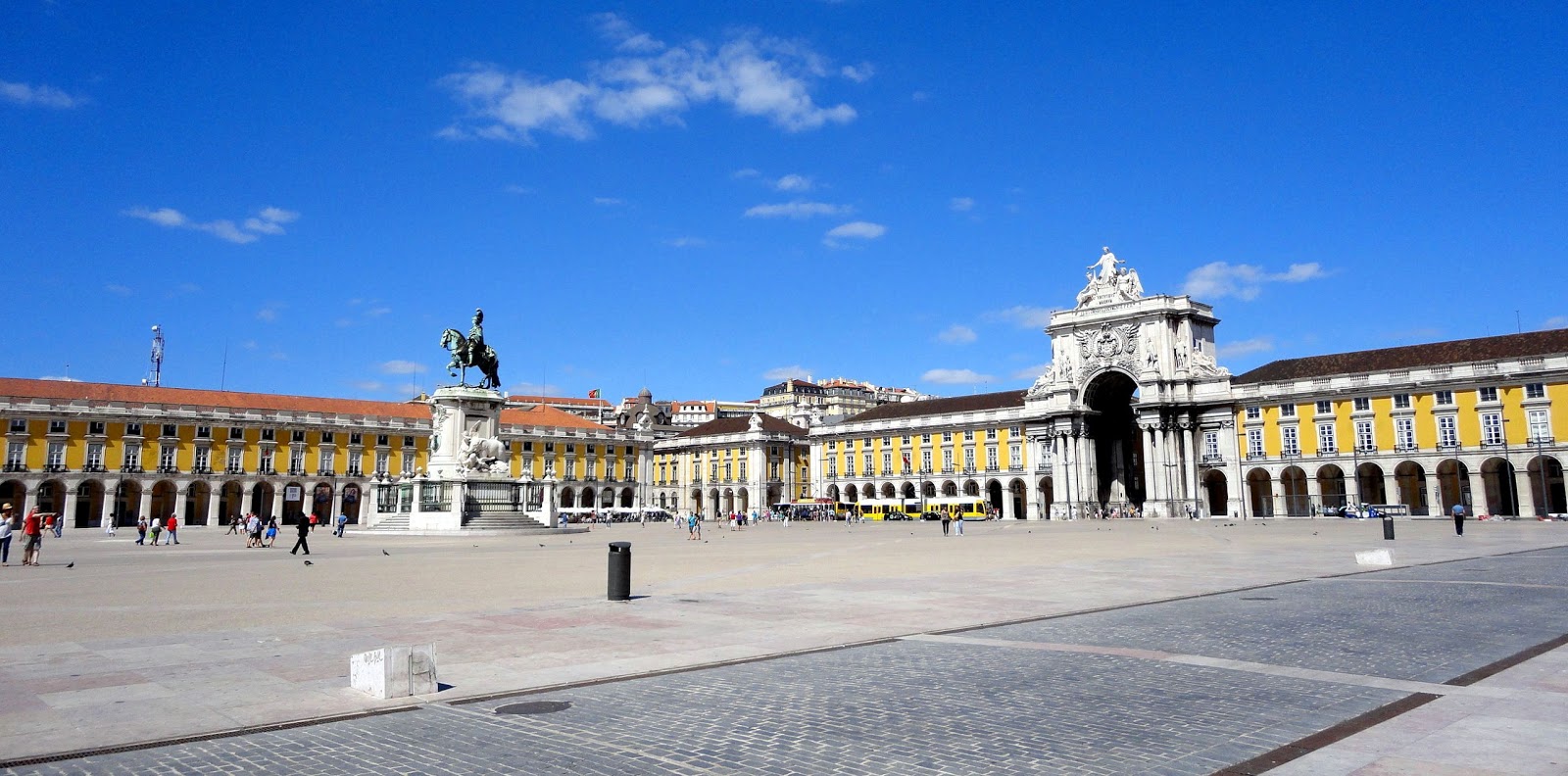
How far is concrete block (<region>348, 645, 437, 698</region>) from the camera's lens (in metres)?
8.15

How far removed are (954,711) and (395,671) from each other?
447 cm

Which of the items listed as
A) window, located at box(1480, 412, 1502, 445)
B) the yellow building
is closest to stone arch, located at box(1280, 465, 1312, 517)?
window, located at box(1480, 412, 1502, 445)

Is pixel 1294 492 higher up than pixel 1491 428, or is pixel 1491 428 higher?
pixel 1491 428

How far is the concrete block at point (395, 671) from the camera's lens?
26.7ft

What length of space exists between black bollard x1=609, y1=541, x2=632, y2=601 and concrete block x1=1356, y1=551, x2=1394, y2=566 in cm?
1590

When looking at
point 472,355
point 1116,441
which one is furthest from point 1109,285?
point 472,355

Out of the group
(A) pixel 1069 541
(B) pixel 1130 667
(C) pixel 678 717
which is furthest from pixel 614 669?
(A) pixel 1069 541

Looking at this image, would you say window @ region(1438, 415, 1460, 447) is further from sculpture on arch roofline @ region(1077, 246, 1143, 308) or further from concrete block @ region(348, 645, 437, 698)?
concrete block @ region(348, 645, 437, 698)

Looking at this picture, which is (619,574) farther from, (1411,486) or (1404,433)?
(1411,486)

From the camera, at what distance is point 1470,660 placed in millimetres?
9508

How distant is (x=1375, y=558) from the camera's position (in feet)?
70.0

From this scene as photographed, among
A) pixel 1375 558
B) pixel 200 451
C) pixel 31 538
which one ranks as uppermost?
pixel 200 451

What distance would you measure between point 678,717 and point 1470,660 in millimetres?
7529

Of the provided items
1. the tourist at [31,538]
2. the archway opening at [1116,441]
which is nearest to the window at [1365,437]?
the archway opening at [1116,441]
